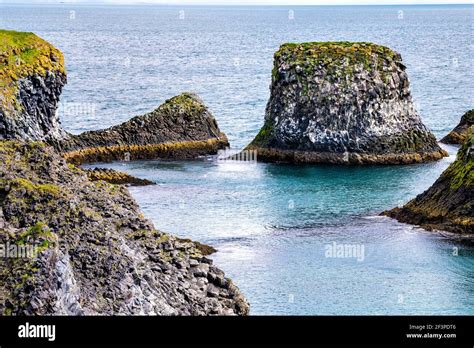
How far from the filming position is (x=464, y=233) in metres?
54.4

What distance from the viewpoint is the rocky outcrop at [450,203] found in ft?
182

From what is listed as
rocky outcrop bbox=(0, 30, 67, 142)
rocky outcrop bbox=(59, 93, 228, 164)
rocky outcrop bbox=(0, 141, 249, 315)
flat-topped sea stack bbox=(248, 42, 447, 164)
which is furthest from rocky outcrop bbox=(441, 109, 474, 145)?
rocky outcrop bbox=(0, 141, 249, 315)

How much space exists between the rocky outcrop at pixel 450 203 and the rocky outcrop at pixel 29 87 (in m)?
28.2

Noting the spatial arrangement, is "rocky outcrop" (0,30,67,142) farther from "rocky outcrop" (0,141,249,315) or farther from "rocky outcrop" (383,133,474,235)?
"rocky outcrop" (0,141,249,315)

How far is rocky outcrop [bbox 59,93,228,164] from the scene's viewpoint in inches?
3270

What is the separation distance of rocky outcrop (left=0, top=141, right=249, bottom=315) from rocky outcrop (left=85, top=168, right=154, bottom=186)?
30385 mm

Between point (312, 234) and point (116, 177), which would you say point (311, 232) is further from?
point (116, 177)

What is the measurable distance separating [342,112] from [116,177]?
21.5 metres

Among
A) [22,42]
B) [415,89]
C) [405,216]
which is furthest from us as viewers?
[415,89]

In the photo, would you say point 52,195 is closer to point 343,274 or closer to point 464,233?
point 343,274

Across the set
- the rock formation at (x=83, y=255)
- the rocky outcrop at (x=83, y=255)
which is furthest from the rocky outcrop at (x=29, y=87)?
the rocky outcrop at (x=83, y=255)

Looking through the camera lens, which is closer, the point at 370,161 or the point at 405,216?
the point at 405,216
